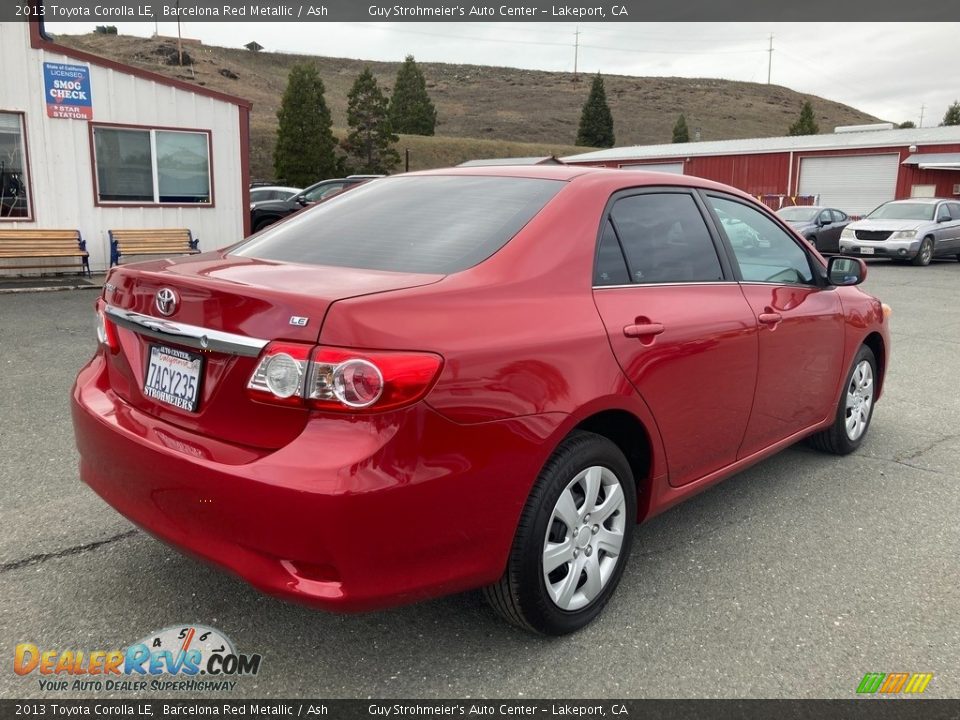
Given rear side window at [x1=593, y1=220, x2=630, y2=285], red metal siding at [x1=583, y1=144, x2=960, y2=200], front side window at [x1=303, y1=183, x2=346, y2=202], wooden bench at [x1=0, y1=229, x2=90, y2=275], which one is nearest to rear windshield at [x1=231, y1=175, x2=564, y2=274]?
rear side window at [x1=593, y1=220, x2=630, y2=285]

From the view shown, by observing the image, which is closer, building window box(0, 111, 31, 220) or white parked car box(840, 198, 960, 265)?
building window box(0, 111, 31, 220)

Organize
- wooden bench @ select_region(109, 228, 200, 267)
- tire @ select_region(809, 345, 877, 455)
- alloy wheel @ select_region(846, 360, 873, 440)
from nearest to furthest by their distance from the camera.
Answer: tire @ select_region(809, 345, 877, 455), alloy wheel @ select_region(846, 360, 873, 440), wooden bench @ select_region(109, 228, 200, 267)

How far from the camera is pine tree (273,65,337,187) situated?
42656 millimetres

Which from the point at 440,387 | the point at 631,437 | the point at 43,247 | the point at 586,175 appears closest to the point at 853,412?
the point at 631,437

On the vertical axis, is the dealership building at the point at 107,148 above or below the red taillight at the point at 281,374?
above

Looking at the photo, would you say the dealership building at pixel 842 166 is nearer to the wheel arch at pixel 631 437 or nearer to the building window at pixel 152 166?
the building window at pixel 152 166

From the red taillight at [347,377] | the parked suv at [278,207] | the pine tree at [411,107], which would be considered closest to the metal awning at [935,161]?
the parked suv at [278,207]

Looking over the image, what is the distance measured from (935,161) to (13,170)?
28120mm

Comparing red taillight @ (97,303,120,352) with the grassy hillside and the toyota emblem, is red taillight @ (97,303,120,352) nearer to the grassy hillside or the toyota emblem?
the toyota emblem

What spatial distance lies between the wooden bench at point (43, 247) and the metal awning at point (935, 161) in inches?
1064

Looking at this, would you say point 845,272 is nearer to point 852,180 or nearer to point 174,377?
point 174,377

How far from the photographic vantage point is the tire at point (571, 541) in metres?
2.51

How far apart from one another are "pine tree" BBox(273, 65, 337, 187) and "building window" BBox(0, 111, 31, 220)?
102 ft

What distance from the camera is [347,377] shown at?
2123 millimetres
